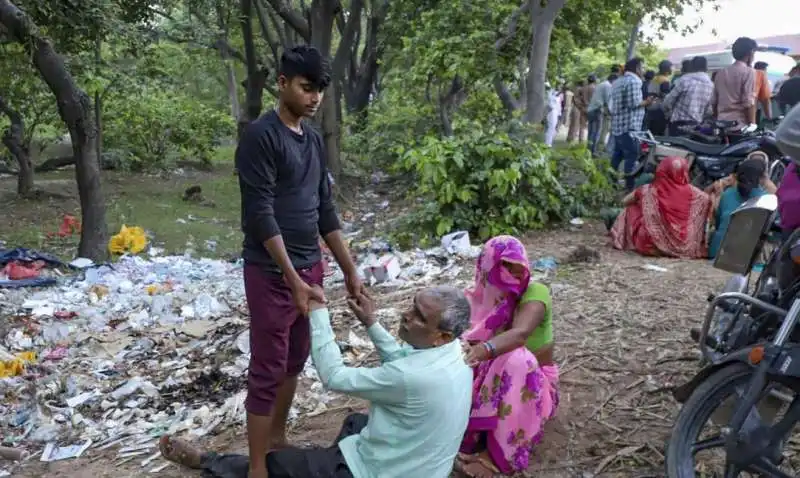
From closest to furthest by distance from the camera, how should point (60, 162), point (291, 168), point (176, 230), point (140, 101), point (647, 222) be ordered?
point (291, 168) < point (647, 222) < point (176, 230) < point (60, 162) < point (140, 101)

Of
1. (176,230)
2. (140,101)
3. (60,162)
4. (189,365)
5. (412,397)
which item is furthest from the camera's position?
(140,101)

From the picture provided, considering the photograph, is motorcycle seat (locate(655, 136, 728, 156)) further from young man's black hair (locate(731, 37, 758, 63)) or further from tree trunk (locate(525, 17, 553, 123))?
tree trunk (locate(525, 17, 553, 123))

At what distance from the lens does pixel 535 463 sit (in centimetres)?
335

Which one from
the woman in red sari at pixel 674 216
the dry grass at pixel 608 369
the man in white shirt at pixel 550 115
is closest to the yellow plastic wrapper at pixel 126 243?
the dry grass at pixel 608 369

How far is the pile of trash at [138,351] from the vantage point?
421 centimetres

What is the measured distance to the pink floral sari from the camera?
3156 mm

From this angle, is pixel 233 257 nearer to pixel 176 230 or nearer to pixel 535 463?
pixel 176 230

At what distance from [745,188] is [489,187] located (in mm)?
2709

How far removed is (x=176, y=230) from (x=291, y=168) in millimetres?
7317

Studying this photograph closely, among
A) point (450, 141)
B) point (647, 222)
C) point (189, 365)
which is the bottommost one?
point (189, 365)

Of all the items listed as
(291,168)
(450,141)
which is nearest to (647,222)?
(450,141)

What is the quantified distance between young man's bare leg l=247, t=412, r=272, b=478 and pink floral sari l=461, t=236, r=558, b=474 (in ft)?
2.94

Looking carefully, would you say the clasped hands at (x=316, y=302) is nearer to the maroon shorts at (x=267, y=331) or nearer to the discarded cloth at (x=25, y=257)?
the maroon shorts at (x=267, y=331)

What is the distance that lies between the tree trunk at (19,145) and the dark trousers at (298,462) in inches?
370
